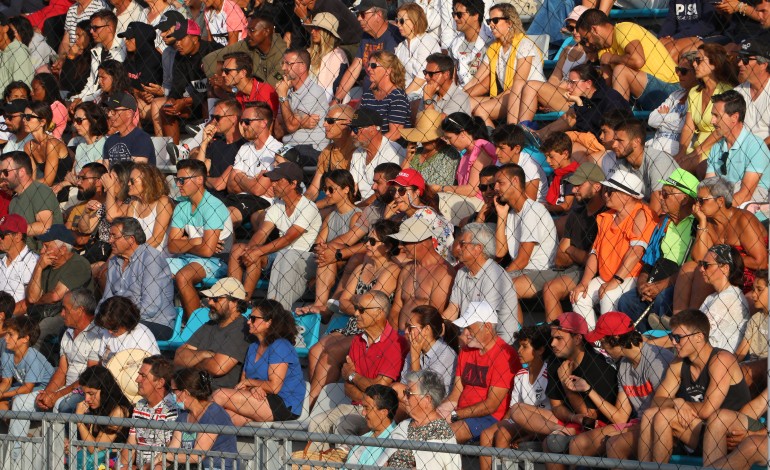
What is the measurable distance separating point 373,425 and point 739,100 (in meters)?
2.66

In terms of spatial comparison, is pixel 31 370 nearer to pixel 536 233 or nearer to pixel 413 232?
pixel 413 232

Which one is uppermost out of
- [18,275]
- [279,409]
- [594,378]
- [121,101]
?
[594,378]

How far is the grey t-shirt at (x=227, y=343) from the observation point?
8.77m

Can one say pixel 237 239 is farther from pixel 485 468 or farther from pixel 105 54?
pixel 485 468

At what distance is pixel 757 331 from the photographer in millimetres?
7344

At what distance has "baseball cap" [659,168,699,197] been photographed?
26.3 feet

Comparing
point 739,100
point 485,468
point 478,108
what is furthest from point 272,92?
point 485,468

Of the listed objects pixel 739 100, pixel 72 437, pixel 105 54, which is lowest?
pixel 105 54

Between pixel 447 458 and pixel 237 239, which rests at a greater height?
pixel 447 458

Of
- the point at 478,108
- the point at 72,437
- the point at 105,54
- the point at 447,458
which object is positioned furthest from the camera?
the point at 105,54

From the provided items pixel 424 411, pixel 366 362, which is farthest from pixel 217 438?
pixel 424 411

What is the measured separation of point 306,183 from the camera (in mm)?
10250

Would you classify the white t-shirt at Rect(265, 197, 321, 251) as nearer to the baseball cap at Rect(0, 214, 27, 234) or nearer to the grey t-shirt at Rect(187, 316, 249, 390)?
the grey t-shirt at Rect(187, 316, 249, 390)

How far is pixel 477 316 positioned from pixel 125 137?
3.89 meters
